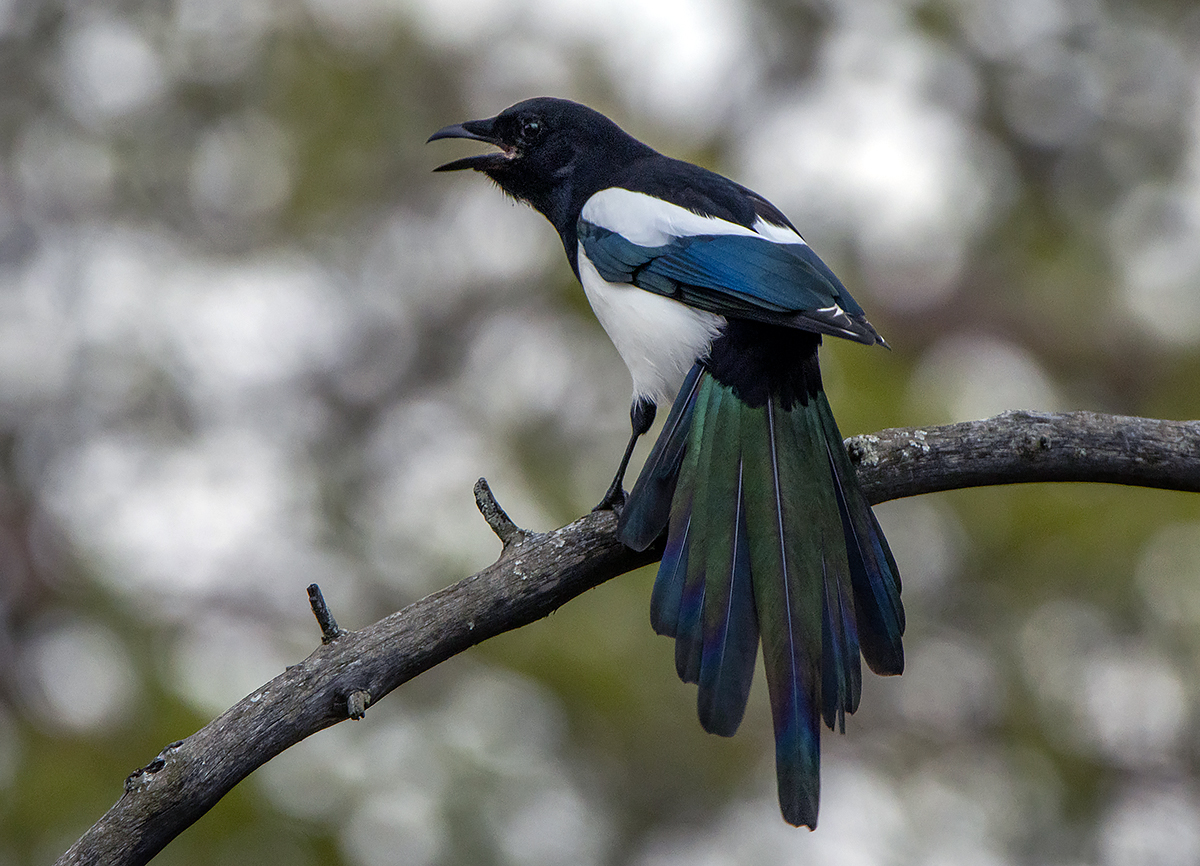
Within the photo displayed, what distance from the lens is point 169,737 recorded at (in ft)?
13.6

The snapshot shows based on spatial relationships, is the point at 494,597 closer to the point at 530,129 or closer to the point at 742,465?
the point at 742,465

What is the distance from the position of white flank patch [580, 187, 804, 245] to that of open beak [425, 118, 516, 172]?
18.2 inches

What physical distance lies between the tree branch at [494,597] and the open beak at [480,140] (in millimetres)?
1294

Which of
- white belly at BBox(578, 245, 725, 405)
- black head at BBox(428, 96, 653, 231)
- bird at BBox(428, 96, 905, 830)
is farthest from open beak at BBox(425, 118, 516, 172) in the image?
white belly at BBox(578, 245, 725, 405)

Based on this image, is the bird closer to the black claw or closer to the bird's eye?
the black claw

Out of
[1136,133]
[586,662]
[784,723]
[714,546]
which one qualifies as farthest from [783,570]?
[1136,133]

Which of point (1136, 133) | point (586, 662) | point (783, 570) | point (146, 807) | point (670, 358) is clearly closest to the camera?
point (146, 807)

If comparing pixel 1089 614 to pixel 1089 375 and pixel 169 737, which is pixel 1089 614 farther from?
pixel 169 737

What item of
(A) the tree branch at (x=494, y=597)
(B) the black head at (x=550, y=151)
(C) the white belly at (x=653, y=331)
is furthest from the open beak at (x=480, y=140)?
(A) the tree branch at (x=494, y=597)

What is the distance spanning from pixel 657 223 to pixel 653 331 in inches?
10.6

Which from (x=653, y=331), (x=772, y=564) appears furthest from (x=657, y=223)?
(x=772, y=564)

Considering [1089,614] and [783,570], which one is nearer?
[783,570]

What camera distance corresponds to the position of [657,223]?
8.93 ft

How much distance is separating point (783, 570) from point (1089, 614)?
3.36 meters
